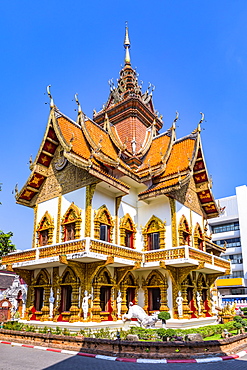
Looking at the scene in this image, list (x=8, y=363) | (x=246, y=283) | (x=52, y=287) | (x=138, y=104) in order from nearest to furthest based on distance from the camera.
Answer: (x=8, y=363) < (x=52, y=287) < (x=138, y=104) < (x=246, y=283)

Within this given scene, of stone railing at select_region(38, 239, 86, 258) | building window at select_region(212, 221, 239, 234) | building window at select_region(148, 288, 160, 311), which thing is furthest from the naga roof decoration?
building window at select_region(212, 221, 239, 234)

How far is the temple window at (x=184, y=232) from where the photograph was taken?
16.1m

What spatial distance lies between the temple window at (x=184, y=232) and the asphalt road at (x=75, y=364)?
678 centimetres

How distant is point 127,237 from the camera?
16359 mm

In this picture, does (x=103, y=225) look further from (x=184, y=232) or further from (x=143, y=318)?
(x=143, y=318)

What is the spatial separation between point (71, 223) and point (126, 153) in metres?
5.78

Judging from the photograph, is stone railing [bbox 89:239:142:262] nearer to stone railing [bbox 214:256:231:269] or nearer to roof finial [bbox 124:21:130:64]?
stone railing [bbox 214:256:231:269]

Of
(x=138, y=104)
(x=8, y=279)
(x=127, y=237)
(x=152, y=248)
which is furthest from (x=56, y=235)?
(x=8, y=279)

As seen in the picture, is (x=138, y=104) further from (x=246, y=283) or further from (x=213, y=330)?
(x=246, y=283)

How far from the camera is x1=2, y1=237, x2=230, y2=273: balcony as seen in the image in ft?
41.9

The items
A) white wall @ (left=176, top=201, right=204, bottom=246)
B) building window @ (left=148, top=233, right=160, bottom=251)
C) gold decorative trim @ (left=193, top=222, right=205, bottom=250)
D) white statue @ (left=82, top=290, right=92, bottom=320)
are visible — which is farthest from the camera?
gold decorative trim @ (left=193, top=222, right=205, bottom=250)

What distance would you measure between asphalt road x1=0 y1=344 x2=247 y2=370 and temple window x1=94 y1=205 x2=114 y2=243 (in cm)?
557

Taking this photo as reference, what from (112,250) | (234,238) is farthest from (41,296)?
(234,238)

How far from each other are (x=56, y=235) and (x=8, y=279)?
14527 mm
